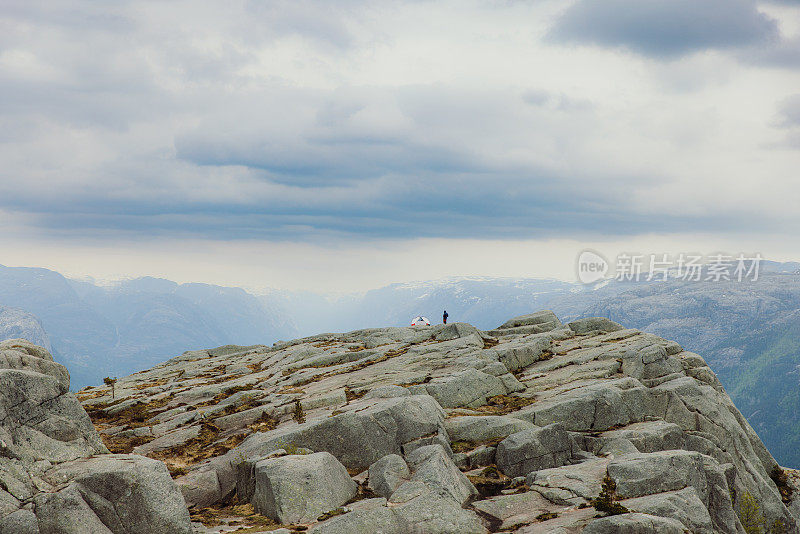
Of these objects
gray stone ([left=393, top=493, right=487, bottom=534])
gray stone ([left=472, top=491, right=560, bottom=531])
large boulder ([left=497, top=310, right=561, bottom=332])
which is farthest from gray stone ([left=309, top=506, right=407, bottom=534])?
large boulder ([left=497, top=310, right=561, bottom=332])

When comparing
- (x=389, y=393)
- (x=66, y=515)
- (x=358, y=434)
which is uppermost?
(x=389, y=393)

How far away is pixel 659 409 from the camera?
118 feet

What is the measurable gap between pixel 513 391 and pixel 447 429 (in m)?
11.4

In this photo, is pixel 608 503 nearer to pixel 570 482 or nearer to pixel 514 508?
pixel 570 482

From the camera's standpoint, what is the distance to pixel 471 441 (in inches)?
1205

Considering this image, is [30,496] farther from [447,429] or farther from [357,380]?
[357,380]

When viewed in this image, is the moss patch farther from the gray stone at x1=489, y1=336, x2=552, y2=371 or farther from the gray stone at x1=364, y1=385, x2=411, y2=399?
the gray stone at x1=489, y1=336, x2=552, y2=371

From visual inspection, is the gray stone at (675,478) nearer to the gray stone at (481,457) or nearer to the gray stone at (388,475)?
the gray stone at (481,457)

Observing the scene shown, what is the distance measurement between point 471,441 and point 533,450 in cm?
399

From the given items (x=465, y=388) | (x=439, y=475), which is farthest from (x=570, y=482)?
(x=465, y=388)

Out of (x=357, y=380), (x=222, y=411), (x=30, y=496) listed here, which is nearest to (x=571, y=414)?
(x=357, y=380)

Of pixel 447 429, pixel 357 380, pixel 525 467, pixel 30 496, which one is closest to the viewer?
pixel 30 496

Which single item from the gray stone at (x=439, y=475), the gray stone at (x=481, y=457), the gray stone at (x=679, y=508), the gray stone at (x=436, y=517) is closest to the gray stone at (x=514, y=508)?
the gray stone at (x=439, y=475)

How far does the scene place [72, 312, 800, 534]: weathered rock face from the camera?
2156cm
